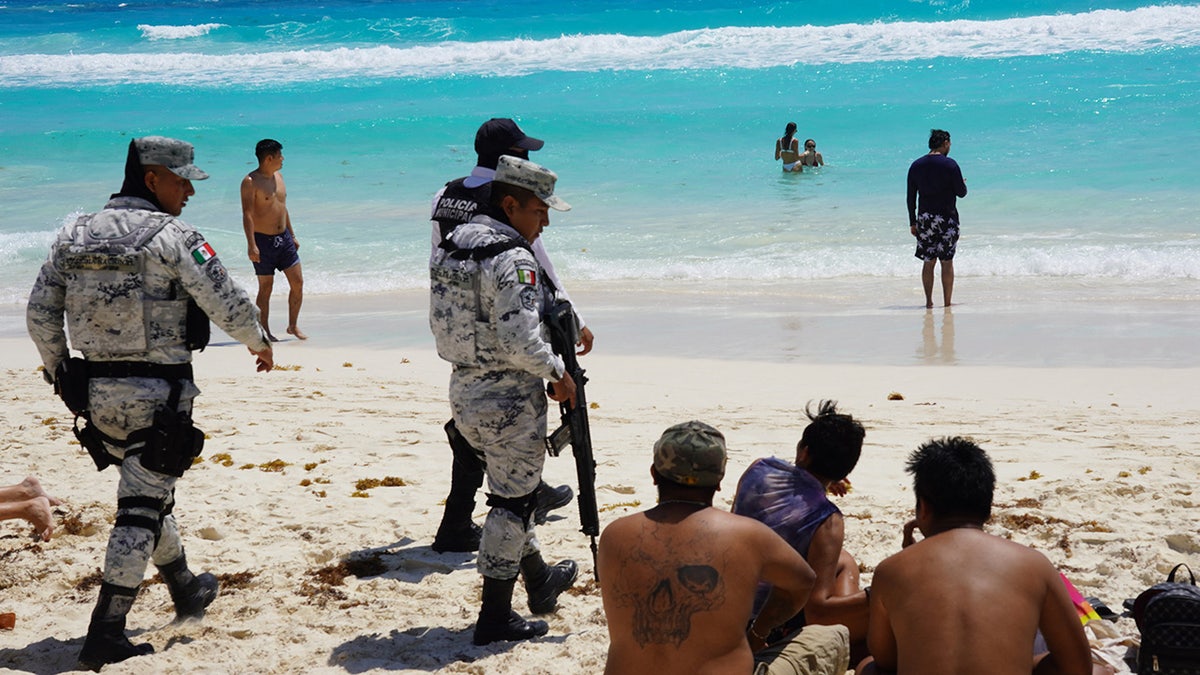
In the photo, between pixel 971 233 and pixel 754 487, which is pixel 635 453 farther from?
pixel 971 233

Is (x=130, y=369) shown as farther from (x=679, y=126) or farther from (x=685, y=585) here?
(x=679, y=126)

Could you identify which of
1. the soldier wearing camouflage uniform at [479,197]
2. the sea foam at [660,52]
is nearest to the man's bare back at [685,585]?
the soldier wearing camouflage uniform at [479,197]

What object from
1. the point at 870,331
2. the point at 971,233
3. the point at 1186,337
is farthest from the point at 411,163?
the point at 1186,337

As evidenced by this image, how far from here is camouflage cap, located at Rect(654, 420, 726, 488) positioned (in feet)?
11.1

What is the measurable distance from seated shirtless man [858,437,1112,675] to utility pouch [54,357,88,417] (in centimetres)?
276

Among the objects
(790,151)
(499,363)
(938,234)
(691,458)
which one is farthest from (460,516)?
(790,151)

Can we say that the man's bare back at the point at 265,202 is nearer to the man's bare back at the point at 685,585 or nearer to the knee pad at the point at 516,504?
the knee pad at the point at 516,504

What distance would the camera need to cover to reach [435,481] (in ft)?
21.3

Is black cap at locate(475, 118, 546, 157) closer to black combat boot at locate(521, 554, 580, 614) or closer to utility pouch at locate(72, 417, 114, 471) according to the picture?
black combat boot at locate(521, 554, 580, 614)

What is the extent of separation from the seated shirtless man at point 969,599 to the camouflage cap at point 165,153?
2.75 metres

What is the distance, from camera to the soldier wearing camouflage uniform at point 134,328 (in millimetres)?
4238

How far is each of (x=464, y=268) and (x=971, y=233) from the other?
12.0 metres

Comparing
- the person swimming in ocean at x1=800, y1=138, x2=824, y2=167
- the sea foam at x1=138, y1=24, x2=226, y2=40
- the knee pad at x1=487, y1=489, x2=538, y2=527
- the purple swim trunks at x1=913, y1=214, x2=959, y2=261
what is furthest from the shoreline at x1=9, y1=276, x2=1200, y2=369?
the sea foam at x1=138, y1=24, x2=226, y2=40

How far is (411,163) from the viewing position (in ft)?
74.1
